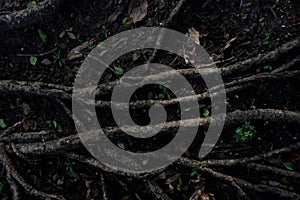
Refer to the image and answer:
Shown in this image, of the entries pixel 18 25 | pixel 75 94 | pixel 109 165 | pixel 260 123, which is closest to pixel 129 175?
pixel 109 165

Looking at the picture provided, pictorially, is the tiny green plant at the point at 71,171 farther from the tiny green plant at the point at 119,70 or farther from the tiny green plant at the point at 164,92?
the tiny green plant at the point at 164,92

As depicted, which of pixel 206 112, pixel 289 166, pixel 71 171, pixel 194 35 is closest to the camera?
pixel 289 166

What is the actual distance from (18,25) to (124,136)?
5.93ft

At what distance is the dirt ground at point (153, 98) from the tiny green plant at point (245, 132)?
1cm

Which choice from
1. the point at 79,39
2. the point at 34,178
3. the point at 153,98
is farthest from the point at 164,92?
the point at 34,178

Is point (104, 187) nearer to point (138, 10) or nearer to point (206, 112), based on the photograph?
point (206, 112)

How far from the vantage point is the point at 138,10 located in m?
4.72

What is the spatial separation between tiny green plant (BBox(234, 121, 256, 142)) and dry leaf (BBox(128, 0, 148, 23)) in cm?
166

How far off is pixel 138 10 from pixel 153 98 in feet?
3.44

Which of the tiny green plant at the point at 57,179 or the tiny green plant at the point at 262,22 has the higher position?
the tiny green plant at the point at 262,22

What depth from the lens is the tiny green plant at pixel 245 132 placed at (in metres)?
4.30

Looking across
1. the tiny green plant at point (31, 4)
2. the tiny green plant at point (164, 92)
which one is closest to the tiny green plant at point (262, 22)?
the tiny green plant at point (164, 92)

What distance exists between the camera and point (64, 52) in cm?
481

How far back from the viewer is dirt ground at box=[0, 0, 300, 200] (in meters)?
4.28
